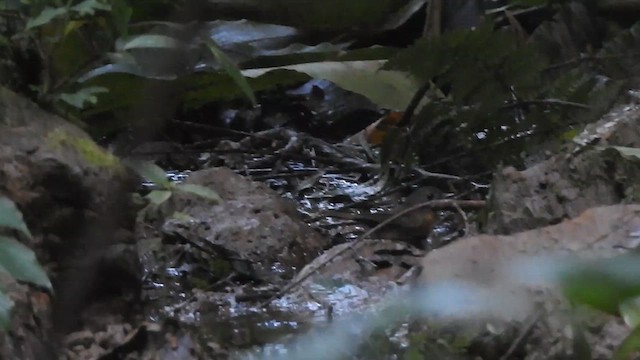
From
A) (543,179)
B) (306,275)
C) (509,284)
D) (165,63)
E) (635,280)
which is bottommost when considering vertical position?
(306,275)

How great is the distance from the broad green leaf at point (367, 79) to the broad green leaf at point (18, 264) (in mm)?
1763

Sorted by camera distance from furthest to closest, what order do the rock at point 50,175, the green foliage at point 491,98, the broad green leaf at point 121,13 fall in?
the green foliage at point 491,98, the rock at point 50,175, the broad green leaf at point 121,13

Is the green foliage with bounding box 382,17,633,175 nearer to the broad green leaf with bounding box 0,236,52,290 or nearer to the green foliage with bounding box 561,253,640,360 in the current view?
the broad green leaf with bounding box 0,236,52,290

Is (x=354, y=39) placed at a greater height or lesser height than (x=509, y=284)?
lesser

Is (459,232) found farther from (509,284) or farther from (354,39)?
(354,39)

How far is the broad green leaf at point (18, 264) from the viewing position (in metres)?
0.97

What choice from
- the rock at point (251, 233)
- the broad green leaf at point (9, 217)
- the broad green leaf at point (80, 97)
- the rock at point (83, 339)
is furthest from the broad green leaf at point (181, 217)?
the broad green leaf at point (9, 217)

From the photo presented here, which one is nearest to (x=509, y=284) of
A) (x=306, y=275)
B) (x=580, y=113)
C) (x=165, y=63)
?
(x=165, y=63)

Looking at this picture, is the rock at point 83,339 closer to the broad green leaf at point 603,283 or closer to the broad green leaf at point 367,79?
the broad green leaf at point 603,283

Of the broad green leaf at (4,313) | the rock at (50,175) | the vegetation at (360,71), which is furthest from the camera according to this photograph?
the vegetation at (360,71)

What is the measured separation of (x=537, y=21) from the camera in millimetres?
3643

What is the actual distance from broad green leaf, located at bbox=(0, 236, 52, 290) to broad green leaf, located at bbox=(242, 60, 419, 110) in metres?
1.76

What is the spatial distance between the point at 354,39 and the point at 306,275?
215 cm

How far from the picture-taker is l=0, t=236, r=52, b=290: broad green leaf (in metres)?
0.97
